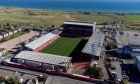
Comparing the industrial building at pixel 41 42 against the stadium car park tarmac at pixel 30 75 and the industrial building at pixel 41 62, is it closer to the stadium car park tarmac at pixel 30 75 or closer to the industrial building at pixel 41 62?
the industrial building at pixel 41 62

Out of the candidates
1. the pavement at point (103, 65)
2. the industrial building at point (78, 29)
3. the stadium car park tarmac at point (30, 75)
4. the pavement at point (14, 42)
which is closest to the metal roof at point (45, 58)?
the stadium car park tarmac at point (30, 75)

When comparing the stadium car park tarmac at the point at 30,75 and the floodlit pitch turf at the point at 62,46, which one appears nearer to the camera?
the stadium car park tarmac at the point at 30,75

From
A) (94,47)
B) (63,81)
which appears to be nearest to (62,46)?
(94,47)

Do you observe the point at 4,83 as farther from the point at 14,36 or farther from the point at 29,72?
the point at 14,36

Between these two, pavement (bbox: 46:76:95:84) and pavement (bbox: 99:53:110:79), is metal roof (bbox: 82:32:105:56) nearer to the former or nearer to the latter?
pavement (bbox: 99:53:110:79)

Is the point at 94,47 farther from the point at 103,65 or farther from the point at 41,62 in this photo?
the point at 41,62

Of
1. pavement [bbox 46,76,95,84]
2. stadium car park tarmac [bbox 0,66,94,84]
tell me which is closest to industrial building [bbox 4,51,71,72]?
stadium car park tarmac [bbox 0,66,94,84]

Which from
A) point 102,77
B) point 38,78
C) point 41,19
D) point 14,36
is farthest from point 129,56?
point 41,19
